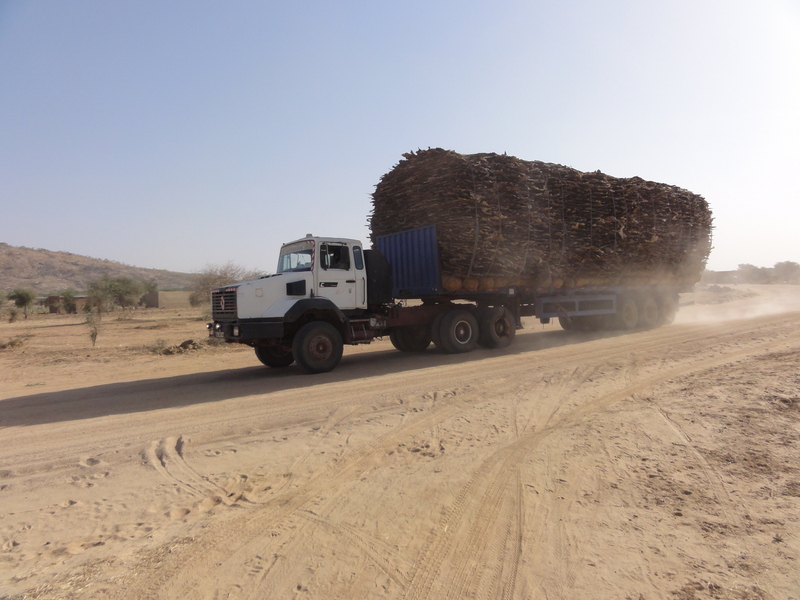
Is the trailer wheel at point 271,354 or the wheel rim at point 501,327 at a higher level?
the wheel rim at point 501,327

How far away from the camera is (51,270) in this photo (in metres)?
79.9

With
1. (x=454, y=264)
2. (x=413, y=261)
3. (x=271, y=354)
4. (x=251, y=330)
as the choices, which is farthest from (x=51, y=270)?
(x=454, y=264)

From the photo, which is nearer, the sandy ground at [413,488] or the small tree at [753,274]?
the sandy ground at [413,488]

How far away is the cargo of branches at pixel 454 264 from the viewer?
10.5 m

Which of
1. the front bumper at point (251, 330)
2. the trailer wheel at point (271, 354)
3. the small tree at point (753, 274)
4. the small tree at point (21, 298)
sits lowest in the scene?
the trailer wheel at point (271, 354)

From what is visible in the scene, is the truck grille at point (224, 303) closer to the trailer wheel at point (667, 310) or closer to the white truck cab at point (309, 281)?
the white truck cab at point (309, 281)

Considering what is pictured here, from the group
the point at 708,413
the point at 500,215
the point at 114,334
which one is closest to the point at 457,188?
the point at 500,215

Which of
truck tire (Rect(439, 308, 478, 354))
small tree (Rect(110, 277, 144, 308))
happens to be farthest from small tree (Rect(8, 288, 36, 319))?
truck tire (Rect(439, 308, 478, 354))

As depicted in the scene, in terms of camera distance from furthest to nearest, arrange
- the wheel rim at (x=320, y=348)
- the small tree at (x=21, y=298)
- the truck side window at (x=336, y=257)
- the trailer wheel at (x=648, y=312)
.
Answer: the small tree at (x=21, y=298), the trailer wheel at (x=648, y=312), the truck side window at (x=336, y=257), the wheel rim at (x=320, y=348)

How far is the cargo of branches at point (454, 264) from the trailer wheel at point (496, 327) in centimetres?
A: 4

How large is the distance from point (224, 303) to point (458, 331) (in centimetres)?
581

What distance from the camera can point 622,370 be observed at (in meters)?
9.77

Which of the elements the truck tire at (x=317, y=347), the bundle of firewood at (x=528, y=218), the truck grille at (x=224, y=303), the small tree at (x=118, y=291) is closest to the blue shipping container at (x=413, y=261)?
the bundle of firewood at (x=528, y=218)

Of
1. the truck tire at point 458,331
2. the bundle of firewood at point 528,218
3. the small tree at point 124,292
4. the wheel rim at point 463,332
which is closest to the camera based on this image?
the bundle of firewood at point 528,218
